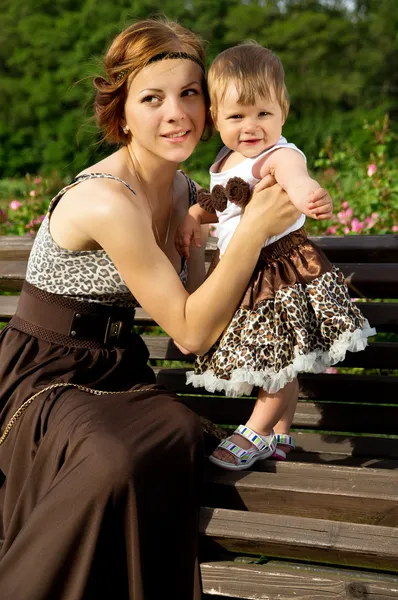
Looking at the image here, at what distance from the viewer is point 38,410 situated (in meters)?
2.58

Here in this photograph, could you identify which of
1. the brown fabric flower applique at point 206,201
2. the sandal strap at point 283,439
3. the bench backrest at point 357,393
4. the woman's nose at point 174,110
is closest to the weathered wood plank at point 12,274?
the bench backrest at point 357,393

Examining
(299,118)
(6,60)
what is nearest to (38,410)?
(299,118)

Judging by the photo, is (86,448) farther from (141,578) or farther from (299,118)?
(299,118)

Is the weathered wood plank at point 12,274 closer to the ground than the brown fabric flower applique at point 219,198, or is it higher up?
closer to the ground

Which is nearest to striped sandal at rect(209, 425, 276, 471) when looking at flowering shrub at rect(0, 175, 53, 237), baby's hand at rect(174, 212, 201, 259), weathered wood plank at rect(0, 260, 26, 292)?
baby's hand at rect(174, 212, 201, 259)

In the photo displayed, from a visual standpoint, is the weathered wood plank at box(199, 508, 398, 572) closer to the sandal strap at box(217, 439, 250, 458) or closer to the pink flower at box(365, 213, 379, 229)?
the sandal strap at box(217, 439, 250, 458)

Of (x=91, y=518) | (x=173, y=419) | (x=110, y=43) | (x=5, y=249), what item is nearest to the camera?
(x=91, y=518)

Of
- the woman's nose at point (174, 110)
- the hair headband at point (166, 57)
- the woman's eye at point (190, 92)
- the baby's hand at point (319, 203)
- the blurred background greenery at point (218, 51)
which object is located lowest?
the blurred background greenery at point (218, 51)

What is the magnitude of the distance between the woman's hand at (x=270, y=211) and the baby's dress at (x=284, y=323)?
8 centimetres

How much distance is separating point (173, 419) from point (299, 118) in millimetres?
34474

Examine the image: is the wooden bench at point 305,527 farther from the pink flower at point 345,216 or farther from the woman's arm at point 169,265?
the pink flower at point 345,216

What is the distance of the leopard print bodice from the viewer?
9.11 ft

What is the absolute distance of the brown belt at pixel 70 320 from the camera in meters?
2.81

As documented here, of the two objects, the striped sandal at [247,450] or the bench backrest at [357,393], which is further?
the bench backrest at [357,393]
